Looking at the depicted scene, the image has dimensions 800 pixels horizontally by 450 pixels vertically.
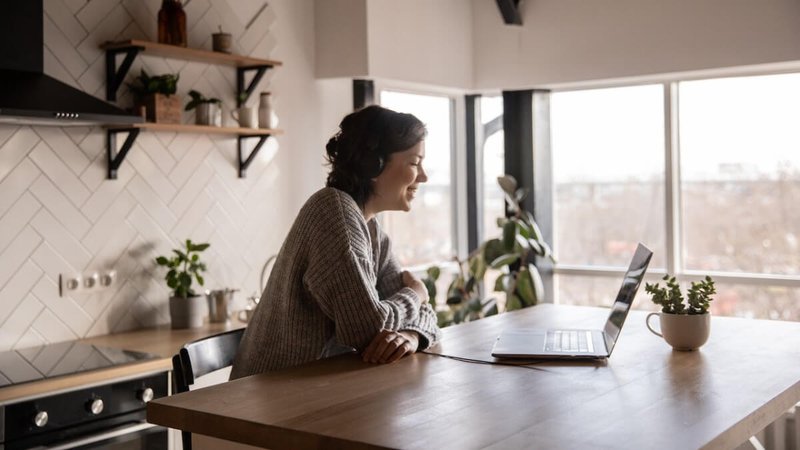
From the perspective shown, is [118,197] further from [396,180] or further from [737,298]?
[737,298]

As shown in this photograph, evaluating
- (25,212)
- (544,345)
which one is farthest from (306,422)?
(25,212)

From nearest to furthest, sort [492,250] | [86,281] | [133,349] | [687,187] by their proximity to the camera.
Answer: [133,349] < [86,281] < [687,187] < [492,250]

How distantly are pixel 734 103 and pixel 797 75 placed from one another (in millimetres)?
294

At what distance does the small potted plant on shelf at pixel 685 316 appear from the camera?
2119mm

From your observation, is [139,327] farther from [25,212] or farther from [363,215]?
[363,215]

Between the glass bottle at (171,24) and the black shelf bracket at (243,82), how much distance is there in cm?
43

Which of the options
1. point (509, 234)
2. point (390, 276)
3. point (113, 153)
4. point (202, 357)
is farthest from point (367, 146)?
point (509, 234)

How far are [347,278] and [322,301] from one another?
0.29 ft

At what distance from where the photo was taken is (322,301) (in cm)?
204

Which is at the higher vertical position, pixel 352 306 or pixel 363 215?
pixel 363 215

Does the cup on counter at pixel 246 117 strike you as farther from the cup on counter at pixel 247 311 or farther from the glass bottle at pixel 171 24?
the cup on counter at pixel 247 311

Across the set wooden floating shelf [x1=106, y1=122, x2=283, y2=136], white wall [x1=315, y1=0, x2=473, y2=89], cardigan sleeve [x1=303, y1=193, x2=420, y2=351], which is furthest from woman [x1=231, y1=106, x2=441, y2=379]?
white wall [x1=315, y1=0, x2=473, y2=89]

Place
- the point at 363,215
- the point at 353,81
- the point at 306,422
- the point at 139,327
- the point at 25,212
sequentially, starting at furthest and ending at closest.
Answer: the point at 353,81
the point at 139,327
the point at 25,212
the point at 363,215
the point at 306,422

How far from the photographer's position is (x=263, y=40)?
12.6ft
